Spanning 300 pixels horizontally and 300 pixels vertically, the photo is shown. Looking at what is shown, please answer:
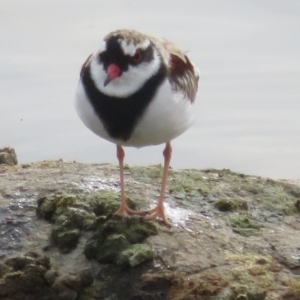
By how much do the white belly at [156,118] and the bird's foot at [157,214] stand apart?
0.45 meters

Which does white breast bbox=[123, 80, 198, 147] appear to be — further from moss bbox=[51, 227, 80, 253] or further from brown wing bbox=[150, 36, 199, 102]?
moss bbox=[51, 227, 80, 253]

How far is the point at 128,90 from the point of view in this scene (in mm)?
4586

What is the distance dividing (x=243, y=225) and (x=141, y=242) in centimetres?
71

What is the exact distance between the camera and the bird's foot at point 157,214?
198 inches

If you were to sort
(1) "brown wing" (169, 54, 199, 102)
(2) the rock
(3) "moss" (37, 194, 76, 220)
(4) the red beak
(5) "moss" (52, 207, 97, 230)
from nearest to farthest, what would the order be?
(4) the red beak
(1) "brown wing" (169, 54, 199, 102)
(5) "moss" (52, 207, 97, 230)
(3) "moss" (37, 194, 76, 220)
(2) the rock

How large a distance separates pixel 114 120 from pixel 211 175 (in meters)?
1.56

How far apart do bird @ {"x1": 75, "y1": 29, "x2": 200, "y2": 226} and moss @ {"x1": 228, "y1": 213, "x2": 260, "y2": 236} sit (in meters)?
0.74

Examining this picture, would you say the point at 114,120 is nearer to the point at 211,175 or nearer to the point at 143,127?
the point at 143,127

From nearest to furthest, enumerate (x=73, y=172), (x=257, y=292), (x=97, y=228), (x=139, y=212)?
(x=257, y=292)
(x=97, y=228)
(x=139, y=212)
(x=73, y=172)

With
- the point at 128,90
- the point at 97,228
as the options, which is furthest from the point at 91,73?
the point at 97,228

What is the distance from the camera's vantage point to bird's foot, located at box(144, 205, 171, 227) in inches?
198

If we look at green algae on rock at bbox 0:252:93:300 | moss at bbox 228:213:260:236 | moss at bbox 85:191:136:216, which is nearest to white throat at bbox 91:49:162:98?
moss at bbox 85:191:136:216

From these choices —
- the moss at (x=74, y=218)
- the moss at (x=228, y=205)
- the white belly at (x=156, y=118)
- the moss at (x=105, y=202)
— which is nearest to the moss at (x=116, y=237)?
the moss at (x=74, y=218)

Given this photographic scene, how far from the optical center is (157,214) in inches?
200
